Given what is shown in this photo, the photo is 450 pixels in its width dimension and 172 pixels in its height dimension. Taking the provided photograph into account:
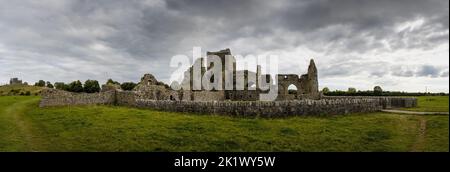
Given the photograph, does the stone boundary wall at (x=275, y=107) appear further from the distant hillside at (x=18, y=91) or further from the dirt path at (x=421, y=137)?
the distant hillside at (x=18, y=91)

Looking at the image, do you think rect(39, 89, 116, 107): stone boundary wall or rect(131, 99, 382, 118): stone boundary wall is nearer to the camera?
rect(131, 99, 382, 118): stone boundary wall

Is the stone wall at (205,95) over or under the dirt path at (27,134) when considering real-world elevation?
over

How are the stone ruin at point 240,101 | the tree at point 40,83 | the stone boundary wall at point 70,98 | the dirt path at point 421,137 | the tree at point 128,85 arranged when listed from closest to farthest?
the dirt path at point 421,137 → the stone ruin at point 240,101 → the stone boundary wall at point 70,98 → the tree at point 128,85 → the tree at point 40,83

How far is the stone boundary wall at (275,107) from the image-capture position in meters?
20.0

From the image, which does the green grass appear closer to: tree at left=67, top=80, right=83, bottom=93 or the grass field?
the grass field

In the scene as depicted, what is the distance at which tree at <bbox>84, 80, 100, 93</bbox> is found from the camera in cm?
5697

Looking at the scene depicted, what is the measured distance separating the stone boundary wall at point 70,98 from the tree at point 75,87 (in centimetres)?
2907

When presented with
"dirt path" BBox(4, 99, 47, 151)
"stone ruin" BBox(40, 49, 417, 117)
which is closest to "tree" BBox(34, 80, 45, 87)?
"stone ruin" BBox(40, 49, 417, 117)

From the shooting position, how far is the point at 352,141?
1316 cm

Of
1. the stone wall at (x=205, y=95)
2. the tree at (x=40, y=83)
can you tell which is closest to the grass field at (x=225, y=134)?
the stone wall at (x=205, y=95)
